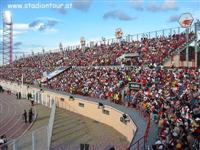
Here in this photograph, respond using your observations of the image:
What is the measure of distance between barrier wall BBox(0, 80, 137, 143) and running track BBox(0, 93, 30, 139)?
2505 mm

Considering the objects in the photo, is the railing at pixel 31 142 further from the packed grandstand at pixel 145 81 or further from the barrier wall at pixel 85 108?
the barrier wall at pixel 85 108

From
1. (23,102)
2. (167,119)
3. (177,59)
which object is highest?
(177,59)

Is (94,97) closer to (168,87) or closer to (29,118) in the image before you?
(29,118)

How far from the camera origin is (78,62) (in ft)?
164

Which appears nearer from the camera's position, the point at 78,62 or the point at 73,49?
the point at 78,62

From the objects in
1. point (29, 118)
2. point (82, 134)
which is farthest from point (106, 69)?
point (82, 134)

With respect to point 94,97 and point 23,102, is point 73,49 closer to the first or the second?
point 23,102

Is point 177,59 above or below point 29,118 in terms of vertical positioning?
above

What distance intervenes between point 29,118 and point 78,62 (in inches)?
756

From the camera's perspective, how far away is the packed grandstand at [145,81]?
1572 centimetres

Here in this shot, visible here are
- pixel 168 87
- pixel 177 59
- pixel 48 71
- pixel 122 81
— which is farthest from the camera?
pixel 48 71

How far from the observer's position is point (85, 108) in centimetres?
3462

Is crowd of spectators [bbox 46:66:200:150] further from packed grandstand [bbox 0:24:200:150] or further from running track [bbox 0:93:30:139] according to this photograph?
Result: running track [bbox 0:93:30:139]

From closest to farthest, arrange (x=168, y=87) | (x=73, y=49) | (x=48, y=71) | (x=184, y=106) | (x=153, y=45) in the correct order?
(x=184, y=106) → (x=168, y=87) → (x=153, y=45) → (x=48, y=71) → (x=73, y=49)
